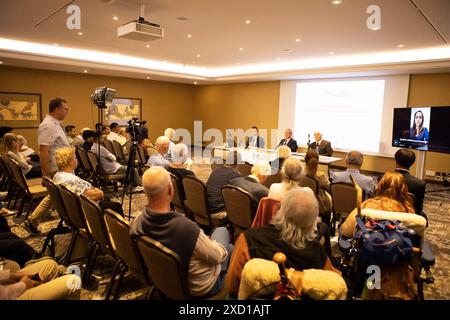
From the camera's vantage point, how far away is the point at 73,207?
281 centimetres

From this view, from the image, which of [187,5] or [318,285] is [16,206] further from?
[318,285]

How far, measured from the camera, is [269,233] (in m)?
1.65

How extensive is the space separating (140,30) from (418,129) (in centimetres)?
636

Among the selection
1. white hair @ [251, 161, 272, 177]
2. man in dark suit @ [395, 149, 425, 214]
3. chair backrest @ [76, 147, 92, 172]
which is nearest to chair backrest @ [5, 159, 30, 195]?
chair backrest @ [76, 147, 92, 172]

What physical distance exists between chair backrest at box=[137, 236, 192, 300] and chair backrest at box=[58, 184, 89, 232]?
120 cm

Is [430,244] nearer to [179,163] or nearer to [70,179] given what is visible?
[179,163]

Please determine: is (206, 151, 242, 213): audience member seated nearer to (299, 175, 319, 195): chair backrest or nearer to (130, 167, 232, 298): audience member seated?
(299, 175, 319, 195): chair backrest

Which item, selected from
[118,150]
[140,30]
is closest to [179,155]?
[140,30]

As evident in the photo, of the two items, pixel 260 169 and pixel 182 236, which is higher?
pixel 260 169

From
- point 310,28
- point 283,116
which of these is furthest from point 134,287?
point 283,116

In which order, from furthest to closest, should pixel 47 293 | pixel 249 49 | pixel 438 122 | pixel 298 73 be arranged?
pixel 298 73, pixel 249 49, pixel 438 122, pixel 47 293

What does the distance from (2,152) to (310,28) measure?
574 centimetres

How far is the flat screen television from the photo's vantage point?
6.38 m

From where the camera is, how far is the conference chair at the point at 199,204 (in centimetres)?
331
